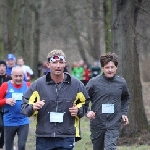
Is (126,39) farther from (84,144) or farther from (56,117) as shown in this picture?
(56,117)

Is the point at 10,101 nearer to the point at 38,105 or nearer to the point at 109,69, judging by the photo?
the point at 109,69

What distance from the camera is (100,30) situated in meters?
35.2

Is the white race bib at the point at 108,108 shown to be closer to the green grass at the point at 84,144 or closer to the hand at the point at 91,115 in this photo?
the hand at the point at 91,115

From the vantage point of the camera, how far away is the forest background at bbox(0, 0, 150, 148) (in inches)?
482

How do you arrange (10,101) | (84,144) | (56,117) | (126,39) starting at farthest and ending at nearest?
1. (84,144)
2. (126,39)
3. (10,101)
4. (56,117)

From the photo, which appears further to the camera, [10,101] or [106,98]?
[10,101]

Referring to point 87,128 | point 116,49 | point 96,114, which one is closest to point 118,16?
point 116,49

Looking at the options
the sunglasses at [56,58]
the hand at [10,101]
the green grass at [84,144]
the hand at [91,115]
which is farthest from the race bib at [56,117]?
the green grass at [84,144]

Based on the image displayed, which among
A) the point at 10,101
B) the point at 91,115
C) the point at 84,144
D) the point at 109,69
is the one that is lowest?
the point at 84,144

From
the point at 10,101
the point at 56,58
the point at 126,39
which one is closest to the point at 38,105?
the point at 56,58

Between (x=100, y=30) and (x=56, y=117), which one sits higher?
(x=100, y=30)

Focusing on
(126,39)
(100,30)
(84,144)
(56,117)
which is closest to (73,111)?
(56,117)

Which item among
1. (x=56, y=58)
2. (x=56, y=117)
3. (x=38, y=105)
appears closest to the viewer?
(x=38, y=105)

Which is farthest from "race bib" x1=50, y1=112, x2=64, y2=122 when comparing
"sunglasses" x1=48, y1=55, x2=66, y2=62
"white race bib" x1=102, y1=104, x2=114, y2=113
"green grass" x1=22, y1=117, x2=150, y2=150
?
"green grass" x1=22, y1=117, x2=150, y2=150
